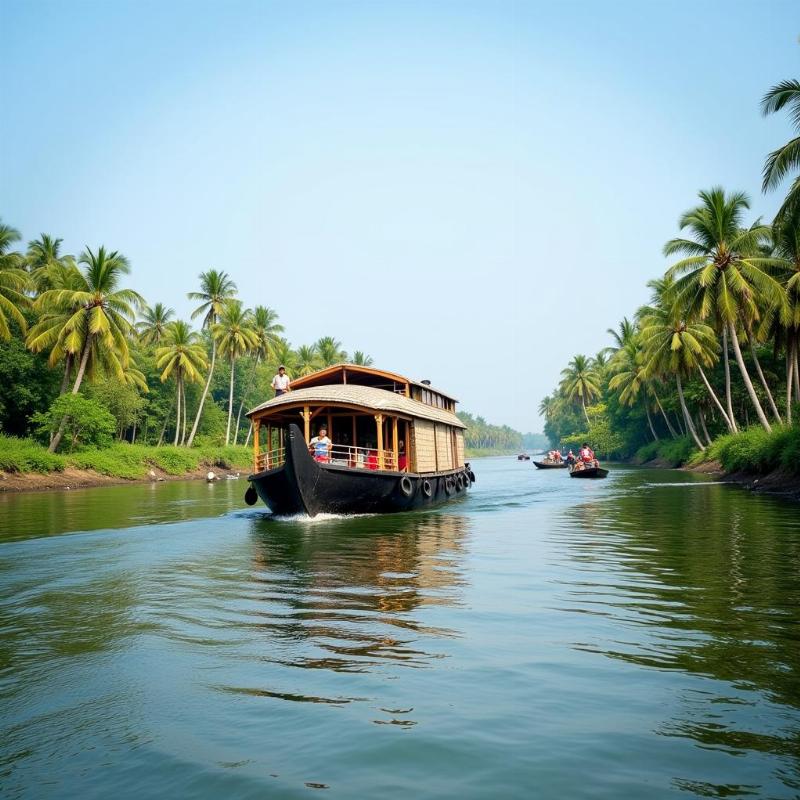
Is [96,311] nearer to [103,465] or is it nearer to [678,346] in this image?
[103,465]

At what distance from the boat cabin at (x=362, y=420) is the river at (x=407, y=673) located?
6.91m

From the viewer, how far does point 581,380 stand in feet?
258

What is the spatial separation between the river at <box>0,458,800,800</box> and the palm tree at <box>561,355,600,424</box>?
227ft

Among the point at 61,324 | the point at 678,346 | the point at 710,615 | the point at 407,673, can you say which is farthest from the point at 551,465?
the point at 407,673

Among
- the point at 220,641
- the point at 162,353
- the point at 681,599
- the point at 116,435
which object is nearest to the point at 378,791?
the point at 220,641

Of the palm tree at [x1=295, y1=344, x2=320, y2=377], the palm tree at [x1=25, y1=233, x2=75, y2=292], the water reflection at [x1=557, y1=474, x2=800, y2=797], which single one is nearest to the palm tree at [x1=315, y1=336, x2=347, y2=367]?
the palm tree at [x1=295, y1=344, x2=320, y2=377]

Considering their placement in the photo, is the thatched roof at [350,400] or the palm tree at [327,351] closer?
the thatched roof at [350,400]

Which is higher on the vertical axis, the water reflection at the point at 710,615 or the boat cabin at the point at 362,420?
the boat cabin at the point at 362,420

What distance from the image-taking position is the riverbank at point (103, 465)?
32.1m

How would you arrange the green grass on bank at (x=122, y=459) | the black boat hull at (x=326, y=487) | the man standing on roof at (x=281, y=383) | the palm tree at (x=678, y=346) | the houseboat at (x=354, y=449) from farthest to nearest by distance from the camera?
1. the palm tree at (x=678, y=346)
2. the green grass on bank at (x=122, y=459)
3. the man standing on roof at (x=281, y=383)
4. the houseboat at (x=354, y=449)
5. the black boat hull at (x=326, y=487)

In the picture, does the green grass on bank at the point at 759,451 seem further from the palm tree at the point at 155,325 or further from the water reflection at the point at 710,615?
the palm tree at the point at 155,325

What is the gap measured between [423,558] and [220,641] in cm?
505

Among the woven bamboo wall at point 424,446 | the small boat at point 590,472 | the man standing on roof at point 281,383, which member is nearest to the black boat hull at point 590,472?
the small boat at point 590,472

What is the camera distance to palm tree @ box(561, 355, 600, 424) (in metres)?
78.3
